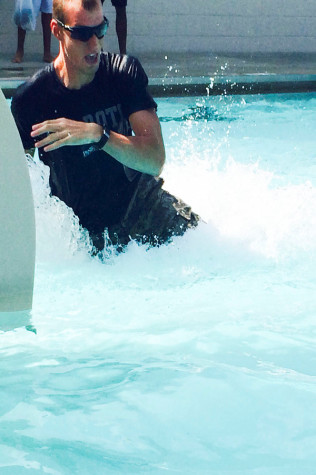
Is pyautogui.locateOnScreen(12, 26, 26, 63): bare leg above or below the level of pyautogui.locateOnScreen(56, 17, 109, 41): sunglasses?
below

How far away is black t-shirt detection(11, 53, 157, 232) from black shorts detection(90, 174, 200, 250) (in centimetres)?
18

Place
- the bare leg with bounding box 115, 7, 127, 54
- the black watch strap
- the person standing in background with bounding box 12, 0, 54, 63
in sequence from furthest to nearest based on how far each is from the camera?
1. the bare leg with bounding box 115, 7, 127, 54
2. the person standing in background with bounding box 12, 0, 54, 63
3. the black watch strap

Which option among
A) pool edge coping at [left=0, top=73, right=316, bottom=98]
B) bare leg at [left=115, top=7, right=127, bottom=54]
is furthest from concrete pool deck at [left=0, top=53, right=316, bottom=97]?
bare leg at [left=115, top=7, right=127, bottom=54]

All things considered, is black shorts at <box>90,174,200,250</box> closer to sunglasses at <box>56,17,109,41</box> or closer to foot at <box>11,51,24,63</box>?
sunglasses at <box>56,17,109,41</box>

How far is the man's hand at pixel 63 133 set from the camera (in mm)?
3029

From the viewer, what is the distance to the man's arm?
3062mm

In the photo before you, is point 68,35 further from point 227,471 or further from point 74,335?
point 227,471

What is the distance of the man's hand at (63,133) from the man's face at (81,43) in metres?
0.41

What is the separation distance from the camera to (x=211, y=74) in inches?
377

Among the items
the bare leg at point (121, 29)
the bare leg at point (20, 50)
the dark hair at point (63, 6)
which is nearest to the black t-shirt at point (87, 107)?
the dark hair at point (63, 6)

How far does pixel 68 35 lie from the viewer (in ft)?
11.0

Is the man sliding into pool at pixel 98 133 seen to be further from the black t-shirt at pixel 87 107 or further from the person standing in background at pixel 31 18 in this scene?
the person standing in background at pixel 31 18

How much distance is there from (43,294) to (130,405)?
98cm

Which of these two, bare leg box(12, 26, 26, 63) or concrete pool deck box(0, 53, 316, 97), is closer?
concrete pool deck box(0, 53, 316, 97)
